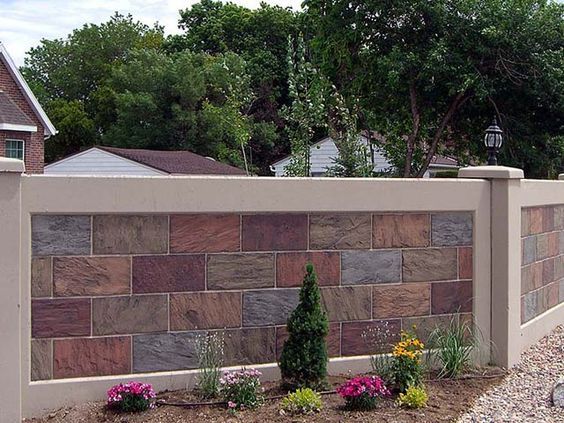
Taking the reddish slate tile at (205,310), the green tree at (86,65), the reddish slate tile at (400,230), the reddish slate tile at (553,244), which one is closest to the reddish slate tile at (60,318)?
the reddish slate tile at (205,310)

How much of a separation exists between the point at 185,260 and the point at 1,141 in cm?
2091

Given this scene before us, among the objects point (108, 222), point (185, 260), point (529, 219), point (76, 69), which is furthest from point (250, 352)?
point (76, 69)

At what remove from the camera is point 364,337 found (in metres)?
6.55

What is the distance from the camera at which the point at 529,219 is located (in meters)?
8.12

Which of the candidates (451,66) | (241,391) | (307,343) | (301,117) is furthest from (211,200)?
(451,66)

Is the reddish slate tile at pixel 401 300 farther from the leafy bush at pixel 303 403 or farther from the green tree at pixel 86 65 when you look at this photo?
the green tree at pixel 86 65

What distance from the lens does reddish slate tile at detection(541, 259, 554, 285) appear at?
8.73m

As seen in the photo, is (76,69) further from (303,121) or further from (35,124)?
(303,121)

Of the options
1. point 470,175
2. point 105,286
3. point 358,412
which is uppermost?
point 470,175

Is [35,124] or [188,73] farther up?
[188,73]

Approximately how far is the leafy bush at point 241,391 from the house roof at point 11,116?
21.0 metres

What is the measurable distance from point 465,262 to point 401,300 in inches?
30.4

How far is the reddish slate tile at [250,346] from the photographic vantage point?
6039mm

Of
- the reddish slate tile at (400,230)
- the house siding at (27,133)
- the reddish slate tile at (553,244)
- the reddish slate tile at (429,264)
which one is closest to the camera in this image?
the reddish slate tile at (400,230)
